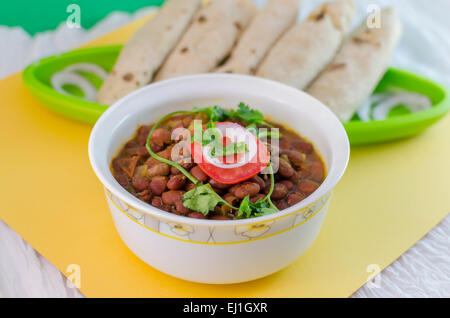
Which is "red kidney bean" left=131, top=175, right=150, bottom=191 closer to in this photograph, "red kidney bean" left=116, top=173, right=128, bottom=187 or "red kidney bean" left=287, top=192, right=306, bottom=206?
"red kidney bean" left=116, top=173, right=128, bottom=187

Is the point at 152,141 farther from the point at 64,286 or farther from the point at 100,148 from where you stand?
the point at 64,286

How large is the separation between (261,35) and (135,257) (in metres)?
1.75

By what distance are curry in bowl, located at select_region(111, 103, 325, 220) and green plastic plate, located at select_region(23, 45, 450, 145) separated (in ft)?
1.71

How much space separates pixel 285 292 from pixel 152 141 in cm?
84

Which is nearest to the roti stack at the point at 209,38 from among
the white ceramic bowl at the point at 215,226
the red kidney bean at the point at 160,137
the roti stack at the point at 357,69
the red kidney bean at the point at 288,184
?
the roti stack at the point at 357,69

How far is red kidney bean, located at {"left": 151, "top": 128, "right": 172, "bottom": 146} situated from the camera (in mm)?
2150

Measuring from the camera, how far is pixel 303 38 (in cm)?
303

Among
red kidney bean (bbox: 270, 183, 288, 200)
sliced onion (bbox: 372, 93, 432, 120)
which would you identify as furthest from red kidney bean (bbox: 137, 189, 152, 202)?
sliced onion (bbox: 372, 93, 432, 120)

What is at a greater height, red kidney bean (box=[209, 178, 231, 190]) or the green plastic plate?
the green plastic plate

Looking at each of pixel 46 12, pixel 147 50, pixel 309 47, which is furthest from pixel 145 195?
pixel 46 12

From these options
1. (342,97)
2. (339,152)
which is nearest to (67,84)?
(342,97)

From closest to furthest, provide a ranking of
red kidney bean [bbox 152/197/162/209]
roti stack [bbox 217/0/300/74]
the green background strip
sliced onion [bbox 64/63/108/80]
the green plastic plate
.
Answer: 1. red kidney bean [bbox 152/197/162/209]
2. the green plastic plate
3. roti stack [bbox 217/0/300/74]
4. sliced onion [bbox 64/63/108/80]
5. the green background strip

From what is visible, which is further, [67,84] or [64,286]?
[67,84]

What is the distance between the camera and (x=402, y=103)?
3.17 metres
